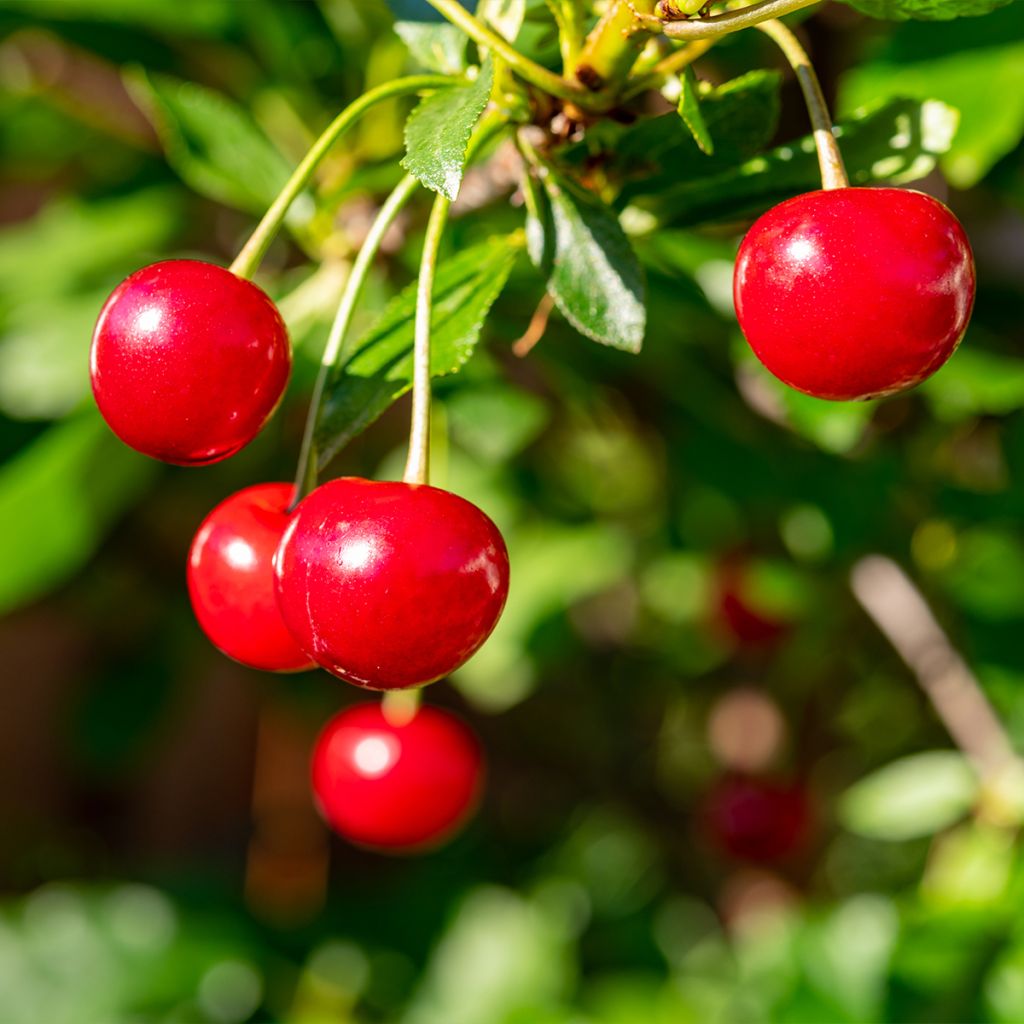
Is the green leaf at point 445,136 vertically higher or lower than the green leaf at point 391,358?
higher

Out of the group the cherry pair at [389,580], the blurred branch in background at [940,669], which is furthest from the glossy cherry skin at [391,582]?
the blurred branch in background at [940,669]

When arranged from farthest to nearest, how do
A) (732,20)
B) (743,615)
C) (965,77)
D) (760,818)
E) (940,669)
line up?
(760,818) → (743,615) → (940,669) → (965,77) → (732,20)

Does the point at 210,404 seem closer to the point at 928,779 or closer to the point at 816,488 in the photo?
the point at 816,488

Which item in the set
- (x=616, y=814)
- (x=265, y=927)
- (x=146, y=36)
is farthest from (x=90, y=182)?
(x=616, y=814)

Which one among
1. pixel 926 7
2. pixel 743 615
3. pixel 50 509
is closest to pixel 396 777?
pixel 50 509

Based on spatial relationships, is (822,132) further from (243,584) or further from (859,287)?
(243,584)

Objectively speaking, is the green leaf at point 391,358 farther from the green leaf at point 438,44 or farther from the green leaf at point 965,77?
the green leaf at point 965,77
